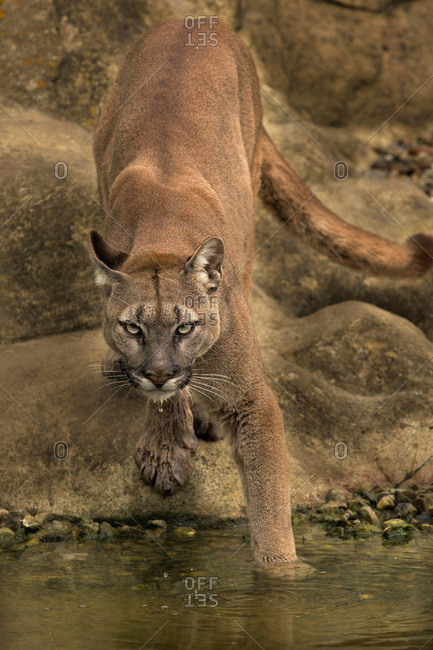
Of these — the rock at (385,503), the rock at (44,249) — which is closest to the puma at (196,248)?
the rock at (44,249)

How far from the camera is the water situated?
337cm

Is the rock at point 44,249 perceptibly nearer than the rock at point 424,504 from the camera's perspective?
No

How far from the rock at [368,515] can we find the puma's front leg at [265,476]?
737 millimetres

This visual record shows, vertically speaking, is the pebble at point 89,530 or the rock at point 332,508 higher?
the pebble at point 89,530

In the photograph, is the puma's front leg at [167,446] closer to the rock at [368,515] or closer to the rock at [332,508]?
the rock at [332,508]

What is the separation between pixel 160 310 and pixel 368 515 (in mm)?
1808

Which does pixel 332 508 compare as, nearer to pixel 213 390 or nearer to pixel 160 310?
pixel 213 390

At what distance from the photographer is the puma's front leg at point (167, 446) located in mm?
4867

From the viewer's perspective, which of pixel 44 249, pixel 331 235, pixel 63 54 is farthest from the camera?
pixel 63 54

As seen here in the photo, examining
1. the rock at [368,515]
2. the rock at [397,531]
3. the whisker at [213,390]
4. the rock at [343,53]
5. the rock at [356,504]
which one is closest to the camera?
the whisker at [213,390]

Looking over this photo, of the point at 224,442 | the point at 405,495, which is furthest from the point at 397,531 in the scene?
the point at 224,442

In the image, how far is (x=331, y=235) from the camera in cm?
584

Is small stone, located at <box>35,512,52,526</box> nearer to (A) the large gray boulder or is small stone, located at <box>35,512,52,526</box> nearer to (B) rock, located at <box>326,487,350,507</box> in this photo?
(A) the large gray boulder

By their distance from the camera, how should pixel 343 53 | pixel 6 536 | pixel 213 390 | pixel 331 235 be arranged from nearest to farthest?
pixel 213 390 < pixel 6 536 < pixel 331 235 < pixel 343 53
